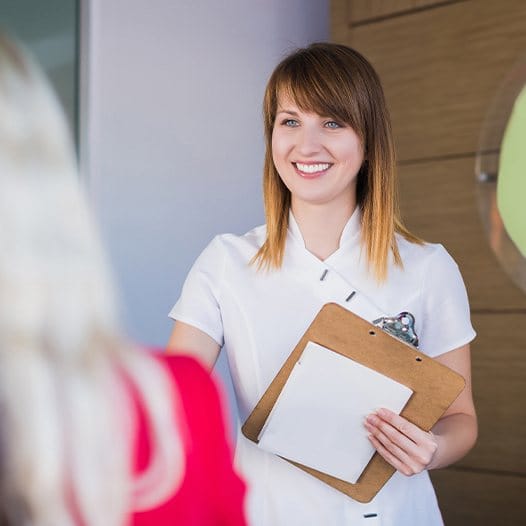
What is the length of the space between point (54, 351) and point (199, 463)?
123 mm

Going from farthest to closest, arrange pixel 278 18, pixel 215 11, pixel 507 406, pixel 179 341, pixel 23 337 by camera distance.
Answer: pixel 278 18, pixel 215 11, pixel 507 406, pixel 179 341, pixel 23 337

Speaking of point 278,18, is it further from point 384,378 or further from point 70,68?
point 384,378

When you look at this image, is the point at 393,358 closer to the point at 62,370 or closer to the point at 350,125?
the point at 350,125

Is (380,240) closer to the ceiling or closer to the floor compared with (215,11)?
closer to the floor

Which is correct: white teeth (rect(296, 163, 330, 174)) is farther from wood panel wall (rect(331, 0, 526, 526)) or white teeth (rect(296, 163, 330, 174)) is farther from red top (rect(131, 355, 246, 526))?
wood panel wall (rect(331, 0, 526, 526))

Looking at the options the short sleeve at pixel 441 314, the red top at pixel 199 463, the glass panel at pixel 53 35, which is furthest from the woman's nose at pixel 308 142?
the glass panel at pixel 53 35

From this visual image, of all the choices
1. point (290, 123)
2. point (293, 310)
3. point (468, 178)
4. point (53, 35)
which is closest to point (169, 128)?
point (53, 35)

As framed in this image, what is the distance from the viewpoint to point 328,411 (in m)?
1.38

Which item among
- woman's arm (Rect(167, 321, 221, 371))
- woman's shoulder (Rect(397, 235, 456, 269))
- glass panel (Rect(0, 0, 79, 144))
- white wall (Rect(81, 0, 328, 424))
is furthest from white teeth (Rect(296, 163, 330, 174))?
glass panel (Rect(0, 0, 79, 144))

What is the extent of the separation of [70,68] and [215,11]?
23.9 inches

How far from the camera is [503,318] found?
2.70 meters

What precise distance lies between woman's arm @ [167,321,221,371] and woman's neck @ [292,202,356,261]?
22 cm

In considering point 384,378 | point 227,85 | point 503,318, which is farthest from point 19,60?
point 227,85

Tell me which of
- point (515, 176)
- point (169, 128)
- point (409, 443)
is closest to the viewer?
point (409, 443)
